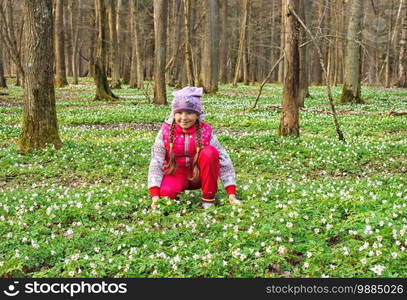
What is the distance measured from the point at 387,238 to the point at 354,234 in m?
0.37

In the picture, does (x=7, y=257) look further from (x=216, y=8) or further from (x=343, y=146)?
(x=216, y=8)

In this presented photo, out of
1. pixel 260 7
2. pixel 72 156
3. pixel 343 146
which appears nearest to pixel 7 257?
pixel 72 156

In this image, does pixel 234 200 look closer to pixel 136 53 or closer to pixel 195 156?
pixel 195 156

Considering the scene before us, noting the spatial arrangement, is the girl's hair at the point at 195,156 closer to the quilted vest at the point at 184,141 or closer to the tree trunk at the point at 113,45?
the quilted vest at the point at 184,141

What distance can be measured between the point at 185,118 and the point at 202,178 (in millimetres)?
948

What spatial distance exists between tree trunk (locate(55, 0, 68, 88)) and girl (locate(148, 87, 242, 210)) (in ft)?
97.7

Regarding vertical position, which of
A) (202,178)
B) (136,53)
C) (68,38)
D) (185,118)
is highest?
(68,38)

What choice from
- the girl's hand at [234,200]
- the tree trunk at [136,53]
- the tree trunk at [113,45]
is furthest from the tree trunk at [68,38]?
the girl's hand at [234,200]

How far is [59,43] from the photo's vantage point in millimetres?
35062

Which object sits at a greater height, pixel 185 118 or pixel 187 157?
pixel 185 118

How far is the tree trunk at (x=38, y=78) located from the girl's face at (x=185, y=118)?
18.7 ft

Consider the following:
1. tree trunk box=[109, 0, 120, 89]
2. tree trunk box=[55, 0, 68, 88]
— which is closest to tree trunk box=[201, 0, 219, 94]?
tree trunk box=[109, 0, 120, 89]

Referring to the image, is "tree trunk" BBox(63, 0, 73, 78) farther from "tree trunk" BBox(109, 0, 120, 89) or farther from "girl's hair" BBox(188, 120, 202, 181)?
"girl's hair" BBox(188, 120, 202, 181)

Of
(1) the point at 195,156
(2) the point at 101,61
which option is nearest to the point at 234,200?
(1) the point at 195,156
